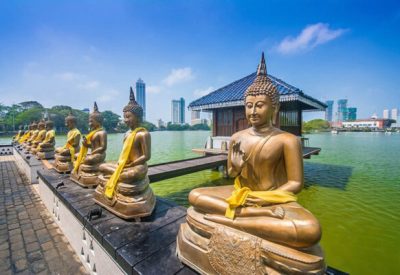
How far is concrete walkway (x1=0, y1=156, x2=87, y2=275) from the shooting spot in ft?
9.88

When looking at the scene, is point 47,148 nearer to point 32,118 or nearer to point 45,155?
point 45,155

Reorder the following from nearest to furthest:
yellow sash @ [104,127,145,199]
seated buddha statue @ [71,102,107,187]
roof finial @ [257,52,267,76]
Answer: roof finial @ [257,52,267,76] → yellow sash @ [104,127,145,199] → seated buddha statue @ [71,102,107,187]

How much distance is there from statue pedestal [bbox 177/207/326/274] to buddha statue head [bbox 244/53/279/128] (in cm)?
115

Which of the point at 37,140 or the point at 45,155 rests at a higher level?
the point at 37,140

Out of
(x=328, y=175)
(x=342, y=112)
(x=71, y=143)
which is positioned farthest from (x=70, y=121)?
(x=342, y=112)

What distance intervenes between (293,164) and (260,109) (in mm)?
661

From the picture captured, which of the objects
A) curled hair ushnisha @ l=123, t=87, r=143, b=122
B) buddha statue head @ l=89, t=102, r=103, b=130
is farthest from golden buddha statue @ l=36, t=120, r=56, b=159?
curled hair ushnisha @ l=123, t=87, r=143, b=122

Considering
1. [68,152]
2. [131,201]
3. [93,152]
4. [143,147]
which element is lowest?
[131,201]

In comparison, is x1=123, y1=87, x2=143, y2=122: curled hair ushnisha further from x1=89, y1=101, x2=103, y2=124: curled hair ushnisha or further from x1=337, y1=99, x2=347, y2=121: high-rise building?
x1=337, y1=99, x2=347, y2=121: high-rise building

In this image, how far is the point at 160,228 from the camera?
9.55ft

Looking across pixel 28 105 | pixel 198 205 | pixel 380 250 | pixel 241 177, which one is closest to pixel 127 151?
pixel 198 205

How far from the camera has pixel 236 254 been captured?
1749 millimetres

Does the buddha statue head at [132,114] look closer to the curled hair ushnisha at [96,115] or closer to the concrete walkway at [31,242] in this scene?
the curled hair ushnisha at [96,115]

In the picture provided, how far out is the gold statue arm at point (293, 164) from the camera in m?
2.04
